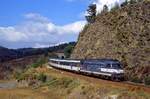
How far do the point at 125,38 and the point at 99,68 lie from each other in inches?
432

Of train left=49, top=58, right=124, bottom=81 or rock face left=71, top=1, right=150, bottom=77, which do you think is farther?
rock face left=71, top=1, right=150, bottom=77

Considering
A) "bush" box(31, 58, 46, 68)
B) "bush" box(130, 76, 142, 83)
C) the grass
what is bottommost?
the grass

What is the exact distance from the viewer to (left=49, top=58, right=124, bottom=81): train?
74.8 m

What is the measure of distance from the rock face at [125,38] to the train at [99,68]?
3690 mm

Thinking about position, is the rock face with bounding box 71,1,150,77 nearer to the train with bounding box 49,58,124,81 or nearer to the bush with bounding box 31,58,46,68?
the train with bounding box 49,58,124,81

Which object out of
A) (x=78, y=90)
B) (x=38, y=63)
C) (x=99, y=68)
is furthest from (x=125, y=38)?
(x=38, y=63)

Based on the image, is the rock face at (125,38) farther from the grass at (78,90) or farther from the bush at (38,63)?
the bush at (38,63)

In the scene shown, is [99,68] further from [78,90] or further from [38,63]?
[38,63]

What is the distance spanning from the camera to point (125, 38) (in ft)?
298

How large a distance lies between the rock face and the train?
3.69 metres

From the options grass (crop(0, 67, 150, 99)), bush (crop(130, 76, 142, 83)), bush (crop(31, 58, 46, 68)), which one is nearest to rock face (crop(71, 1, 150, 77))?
bush (crop(130, 76, 142, 83))

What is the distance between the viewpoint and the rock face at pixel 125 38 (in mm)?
80700

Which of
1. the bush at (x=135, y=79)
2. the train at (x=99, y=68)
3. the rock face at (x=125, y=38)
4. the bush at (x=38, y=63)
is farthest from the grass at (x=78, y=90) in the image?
the bush at (x=38, y=63)

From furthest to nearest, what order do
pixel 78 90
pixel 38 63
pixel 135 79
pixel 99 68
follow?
pixel 38 63, pixel 99 68, pixel 135 79, pixel 78 90
